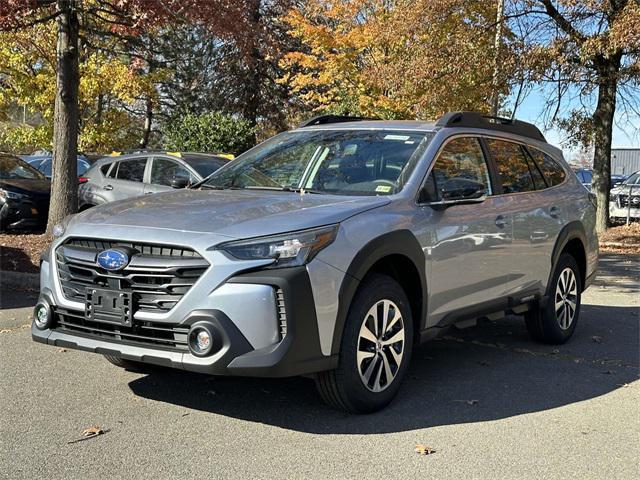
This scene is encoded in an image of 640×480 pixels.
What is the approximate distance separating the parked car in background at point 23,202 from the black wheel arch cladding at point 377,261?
9578 millimetres

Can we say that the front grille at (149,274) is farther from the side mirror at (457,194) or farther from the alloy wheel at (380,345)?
the side mirror at (457,194)

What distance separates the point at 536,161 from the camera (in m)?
6.55

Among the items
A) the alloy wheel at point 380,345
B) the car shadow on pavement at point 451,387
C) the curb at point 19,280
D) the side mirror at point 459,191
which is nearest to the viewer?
the alloy wheel at point 380,345

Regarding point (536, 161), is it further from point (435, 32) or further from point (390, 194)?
point (435, 32)

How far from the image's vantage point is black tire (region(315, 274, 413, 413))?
13.9 feet

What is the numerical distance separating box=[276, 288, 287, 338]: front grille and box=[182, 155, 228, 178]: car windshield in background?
819 cm

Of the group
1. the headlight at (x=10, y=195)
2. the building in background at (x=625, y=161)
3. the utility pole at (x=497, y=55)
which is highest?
the utility pole at (x=497, y=55)

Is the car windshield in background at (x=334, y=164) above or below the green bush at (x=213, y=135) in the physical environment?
below

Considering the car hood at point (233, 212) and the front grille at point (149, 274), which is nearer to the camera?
the front grille at point (149, 274)

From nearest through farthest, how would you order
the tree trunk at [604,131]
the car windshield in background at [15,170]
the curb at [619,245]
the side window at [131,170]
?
the side window at [131,170]
the car windshield in background at [15,170]
the curb at [619,245]
the tree trunk at [604,131]

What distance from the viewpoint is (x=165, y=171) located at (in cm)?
1237

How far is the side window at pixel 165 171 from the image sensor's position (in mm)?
12133

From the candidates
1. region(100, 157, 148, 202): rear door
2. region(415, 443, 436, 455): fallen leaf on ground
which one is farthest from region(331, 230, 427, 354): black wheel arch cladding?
region(100, 157, 148, 202): rear door

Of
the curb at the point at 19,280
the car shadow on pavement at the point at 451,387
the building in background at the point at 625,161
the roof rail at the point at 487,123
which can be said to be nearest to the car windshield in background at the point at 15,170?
the curb at the point at 19,280
